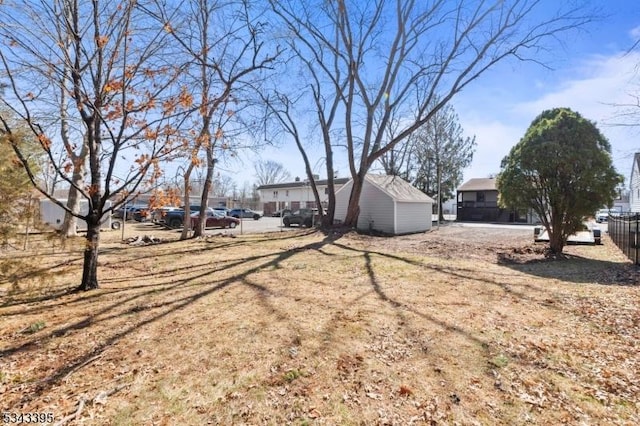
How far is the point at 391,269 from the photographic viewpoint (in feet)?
26.7

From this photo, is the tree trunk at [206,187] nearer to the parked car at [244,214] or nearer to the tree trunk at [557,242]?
the tree trunk at [557,242]

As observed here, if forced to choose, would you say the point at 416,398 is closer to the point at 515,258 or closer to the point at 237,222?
the point at 515,258

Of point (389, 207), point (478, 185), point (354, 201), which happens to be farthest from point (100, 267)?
point (478, 185)

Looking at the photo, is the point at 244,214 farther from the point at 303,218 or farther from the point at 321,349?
the point at 321,349

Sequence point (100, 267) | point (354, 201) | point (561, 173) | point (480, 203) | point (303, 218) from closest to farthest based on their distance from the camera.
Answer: point (100, 267), point (561, 173), point (354, 201), point (303, 218), point (480, 203)

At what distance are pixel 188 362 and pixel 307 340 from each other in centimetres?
132

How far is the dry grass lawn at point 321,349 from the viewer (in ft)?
8.82

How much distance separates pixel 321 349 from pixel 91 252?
15.4 feet

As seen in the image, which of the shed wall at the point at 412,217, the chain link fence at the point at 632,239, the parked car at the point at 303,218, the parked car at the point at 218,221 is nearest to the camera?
the chain link fence at the point at 632,239

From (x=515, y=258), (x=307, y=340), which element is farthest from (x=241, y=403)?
(x=515, y=258)

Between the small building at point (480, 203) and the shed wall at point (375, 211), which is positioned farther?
the small building at point (480, 203)

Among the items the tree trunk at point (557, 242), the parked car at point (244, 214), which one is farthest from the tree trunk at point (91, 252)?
the parked car at point (244, 214)

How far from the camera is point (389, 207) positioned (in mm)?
18141

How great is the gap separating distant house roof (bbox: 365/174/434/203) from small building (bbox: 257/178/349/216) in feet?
52.7
